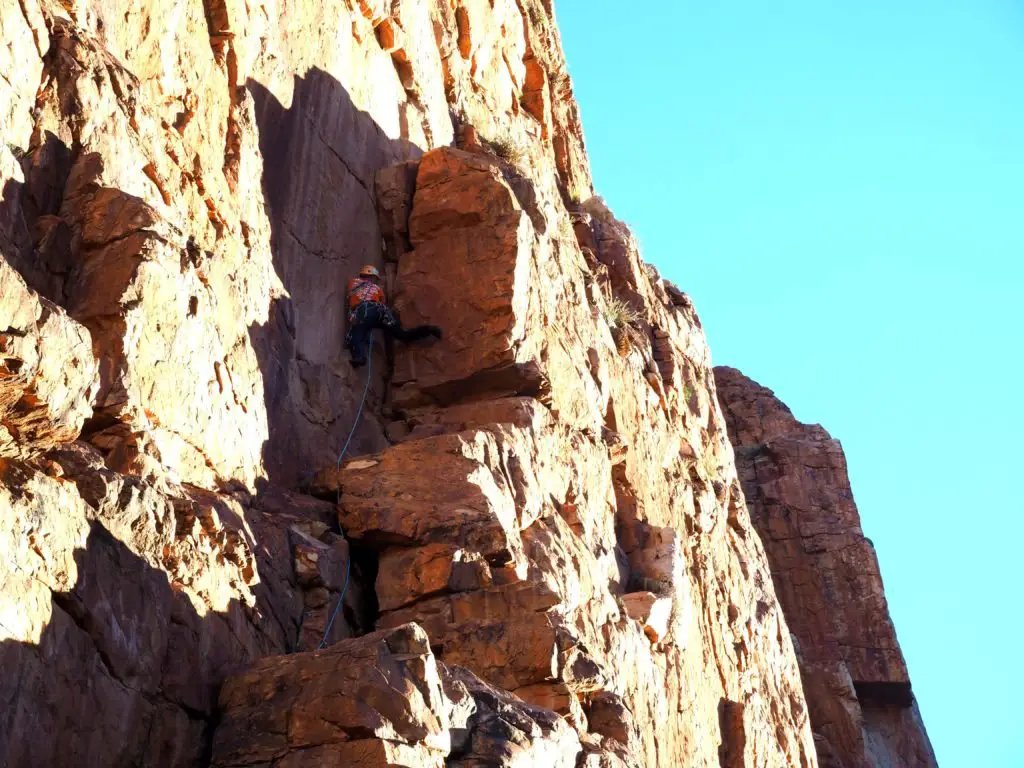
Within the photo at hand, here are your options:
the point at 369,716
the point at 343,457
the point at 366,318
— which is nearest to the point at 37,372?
the point at 369,716

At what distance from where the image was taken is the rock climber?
657 inches

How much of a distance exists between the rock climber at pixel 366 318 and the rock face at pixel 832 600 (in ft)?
68.6

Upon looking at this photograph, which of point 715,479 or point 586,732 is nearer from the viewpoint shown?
point 586,732

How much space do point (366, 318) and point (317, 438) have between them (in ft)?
6.79

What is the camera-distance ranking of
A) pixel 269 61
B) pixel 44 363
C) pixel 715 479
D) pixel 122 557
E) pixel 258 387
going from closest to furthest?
pixel 44 363 < pixel 122 557 < pixel 258 387 < pixel 269 61 < pixel 715 479

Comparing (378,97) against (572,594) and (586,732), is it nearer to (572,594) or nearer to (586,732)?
(572,594)

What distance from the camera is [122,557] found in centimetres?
960

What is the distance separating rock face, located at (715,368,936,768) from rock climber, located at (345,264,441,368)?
20905mm

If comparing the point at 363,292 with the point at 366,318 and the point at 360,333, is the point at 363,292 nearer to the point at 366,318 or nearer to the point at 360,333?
the point at 366,318

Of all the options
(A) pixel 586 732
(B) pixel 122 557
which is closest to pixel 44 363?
(B) pixel 122 557

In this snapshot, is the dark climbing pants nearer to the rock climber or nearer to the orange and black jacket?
→ the rock climber

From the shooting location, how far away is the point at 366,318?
54.6ft

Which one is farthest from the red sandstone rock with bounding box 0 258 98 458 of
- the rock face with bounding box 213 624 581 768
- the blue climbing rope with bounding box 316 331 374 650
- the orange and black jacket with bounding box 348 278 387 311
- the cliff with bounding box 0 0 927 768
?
the orange and black jacket with bounding box 348 278 387 311

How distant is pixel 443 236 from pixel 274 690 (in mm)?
9546
